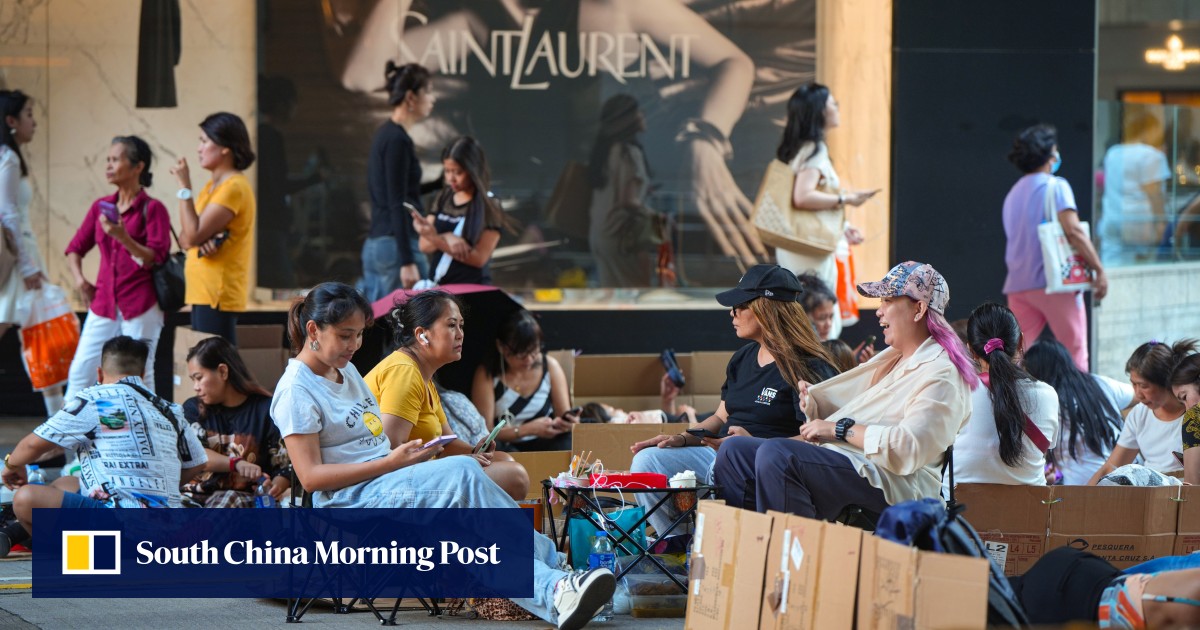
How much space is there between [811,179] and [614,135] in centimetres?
268

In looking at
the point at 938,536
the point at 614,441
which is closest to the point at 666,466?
the point at 614,441

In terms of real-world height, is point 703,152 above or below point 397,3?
below

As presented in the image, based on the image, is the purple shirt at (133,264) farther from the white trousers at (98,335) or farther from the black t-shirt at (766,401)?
the black t-shirt at (766,401)

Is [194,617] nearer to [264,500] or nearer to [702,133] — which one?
[264,500]

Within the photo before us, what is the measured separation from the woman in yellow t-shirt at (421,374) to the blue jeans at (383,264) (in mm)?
2357

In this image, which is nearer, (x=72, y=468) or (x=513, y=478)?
(x=513, y=478)

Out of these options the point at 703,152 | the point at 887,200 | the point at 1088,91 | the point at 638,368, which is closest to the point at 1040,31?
the point at 1088,91

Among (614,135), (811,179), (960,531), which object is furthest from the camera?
(614,135)

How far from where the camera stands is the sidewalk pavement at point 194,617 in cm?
501

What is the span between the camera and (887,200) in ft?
33.7

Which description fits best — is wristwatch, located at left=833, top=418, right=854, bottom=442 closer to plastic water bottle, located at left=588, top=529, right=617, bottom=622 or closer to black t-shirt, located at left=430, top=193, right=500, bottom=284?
plastic water bottle, located at left=588, top=529, right=617, bottom=622

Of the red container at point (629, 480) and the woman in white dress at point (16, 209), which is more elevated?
the woman in white dress at point (16, 209)

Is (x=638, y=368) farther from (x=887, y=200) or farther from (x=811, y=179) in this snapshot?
(x=887, y=200)

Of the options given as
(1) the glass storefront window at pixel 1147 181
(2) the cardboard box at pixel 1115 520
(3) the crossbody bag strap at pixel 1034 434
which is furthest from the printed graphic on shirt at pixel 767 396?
(1) the glass storefront window at pixel 1147 181
